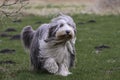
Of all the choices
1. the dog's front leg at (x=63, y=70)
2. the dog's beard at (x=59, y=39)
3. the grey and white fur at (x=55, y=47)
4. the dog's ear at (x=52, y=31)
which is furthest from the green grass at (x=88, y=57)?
the dog's ear at (x=52, y=31)

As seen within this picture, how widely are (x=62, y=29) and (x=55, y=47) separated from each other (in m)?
0.89

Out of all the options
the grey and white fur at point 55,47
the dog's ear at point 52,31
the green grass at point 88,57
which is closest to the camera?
the grey and white fur at point 55,47

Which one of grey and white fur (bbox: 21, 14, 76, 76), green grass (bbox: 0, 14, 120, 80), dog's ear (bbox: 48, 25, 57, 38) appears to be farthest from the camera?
green grass (bbox: 0, 14, 120, 80)

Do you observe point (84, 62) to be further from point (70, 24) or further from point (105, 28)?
point (105, 28)

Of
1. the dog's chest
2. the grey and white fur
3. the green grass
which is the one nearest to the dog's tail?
the green grass

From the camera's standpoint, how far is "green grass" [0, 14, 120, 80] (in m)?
13.1

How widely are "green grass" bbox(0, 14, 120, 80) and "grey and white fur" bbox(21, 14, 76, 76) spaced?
11.7 inches

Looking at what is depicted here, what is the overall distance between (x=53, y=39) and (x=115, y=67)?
3.11m

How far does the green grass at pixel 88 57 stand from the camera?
514 inches

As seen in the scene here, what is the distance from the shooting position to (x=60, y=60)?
12633 mm

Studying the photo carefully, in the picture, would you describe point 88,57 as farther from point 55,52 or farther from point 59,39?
point 59,39

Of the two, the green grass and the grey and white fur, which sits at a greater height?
the grey and white fur

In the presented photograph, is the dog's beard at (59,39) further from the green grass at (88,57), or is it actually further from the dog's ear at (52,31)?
the green grass at (88,57)

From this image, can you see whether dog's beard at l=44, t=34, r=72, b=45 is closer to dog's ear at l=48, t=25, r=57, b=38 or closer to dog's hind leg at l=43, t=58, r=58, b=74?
dog's ear at l=48, t=25, r=57, b=38
